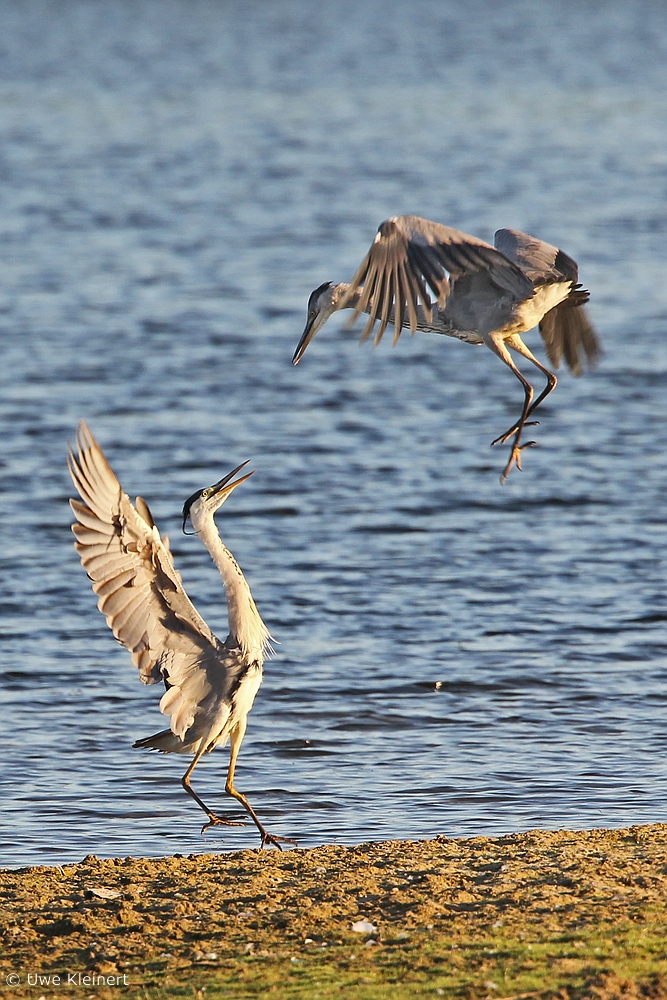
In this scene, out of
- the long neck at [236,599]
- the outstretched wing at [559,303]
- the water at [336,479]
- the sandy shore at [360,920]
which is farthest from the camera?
the water at [336,479]

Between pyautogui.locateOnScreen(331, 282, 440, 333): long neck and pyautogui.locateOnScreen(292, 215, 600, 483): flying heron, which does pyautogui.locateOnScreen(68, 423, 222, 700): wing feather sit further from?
pyautogui.locateOnScreen(331, 282, 440, 333): long neck

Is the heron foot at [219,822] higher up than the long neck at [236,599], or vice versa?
the long neck at [236,599]

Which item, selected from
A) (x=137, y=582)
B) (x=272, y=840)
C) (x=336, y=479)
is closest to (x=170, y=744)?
(x=272, y=840)

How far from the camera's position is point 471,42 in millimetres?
46281

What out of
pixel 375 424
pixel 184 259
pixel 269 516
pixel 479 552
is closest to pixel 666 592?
pixel 479 552

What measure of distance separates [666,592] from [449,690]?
223 centimetres

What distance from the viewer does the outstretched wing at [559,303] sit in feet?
26.6

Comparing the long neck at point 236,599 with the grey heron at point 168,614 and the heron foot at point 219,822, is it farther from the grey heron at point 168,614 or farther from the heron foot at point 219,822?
the heron foot at point 219,822

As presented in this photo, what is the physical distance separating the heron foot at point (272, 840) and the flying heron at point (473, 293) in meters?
1.92

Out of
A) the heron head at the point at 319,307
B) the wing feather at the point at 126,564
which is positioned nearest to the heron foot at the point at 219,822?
the wing feather at the point at 126,564

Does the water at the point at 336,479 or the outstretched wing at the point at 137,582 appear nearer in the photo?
the outstretched wing at the point at 137,582

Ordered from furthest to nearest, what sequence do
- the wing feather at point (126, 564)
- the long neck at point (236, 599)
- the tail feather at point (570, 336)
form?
the tail feather at point (570, 336) < the long neck at point (236, 599) < the wing feather at point (126, 564)

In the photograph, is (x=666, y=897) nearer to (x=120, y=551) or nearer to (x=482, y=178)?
(x=120, y=551)

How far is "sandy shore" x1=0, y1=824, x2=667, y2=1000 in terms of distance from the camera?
5832 millimetres
